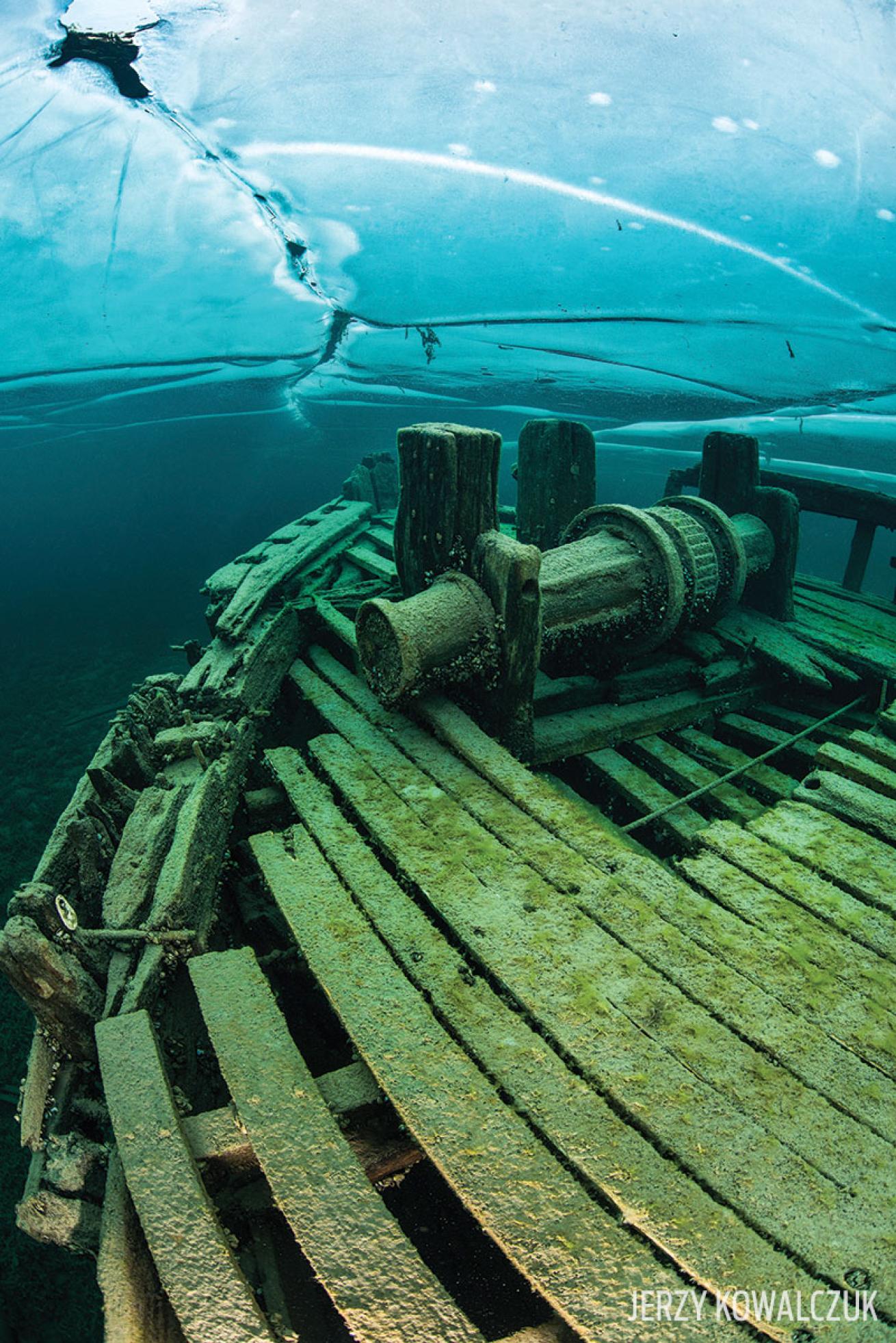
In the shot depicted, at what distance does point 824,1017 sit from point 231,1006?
1851 millimetres

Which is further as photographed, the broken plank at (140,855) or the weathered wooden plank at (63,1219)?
the broken plank at (140,855)

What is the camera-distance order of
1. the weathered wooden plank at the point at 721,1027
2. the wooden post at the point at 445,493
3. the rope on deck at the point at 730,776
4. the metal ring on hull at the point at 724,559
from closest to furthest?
the weathered wooden plank at the point at 721,1027 < the rope on deck at the point at 730,776 < the wooden post at the point at 445,493 < the metal ring on hull at the point at 724,559

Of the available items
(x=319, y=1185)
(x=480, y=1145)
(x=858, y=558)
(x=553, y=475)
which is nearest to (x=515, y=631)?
(x=480, y=1145)

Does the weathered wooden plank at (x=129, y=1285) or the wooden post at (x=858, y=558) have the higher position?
the wooden post at (x=858, y=558)

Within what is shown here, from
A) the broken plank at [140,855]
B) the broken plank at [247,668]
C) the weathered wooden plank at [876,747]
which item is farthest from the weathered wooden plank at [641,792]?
the broken plank at [140,855]

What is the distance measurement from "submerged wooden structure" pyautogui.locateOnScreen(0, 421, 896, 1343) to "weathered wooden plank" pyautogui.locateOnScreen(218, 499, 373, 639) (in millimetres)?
872

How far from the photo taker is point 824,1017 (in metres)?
2.06

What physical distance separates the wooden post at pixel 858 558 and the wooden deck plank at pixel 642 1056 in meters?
A: 6.33

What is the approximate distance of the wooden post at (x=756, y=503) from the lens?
19.1ft

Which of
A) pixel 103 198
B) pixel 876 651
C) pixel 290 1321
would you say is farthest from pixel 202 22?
pixel 290 1321

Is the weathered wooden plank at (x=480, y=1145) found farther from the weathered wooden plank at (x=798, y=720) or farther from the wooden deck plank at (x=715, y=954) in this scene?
the weathered wooden plank at (x=798, y=720)

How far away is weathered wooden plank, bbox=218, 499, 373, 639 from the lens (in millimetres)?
5398

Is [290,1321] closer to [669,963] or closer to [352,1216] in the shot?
[352,1216]

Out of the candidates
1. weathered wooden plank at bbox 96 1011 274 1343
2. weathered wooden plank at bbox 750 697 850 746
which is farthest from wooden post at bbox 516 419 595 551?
weathered wooden plank at bbox 96 1011 274 1343
